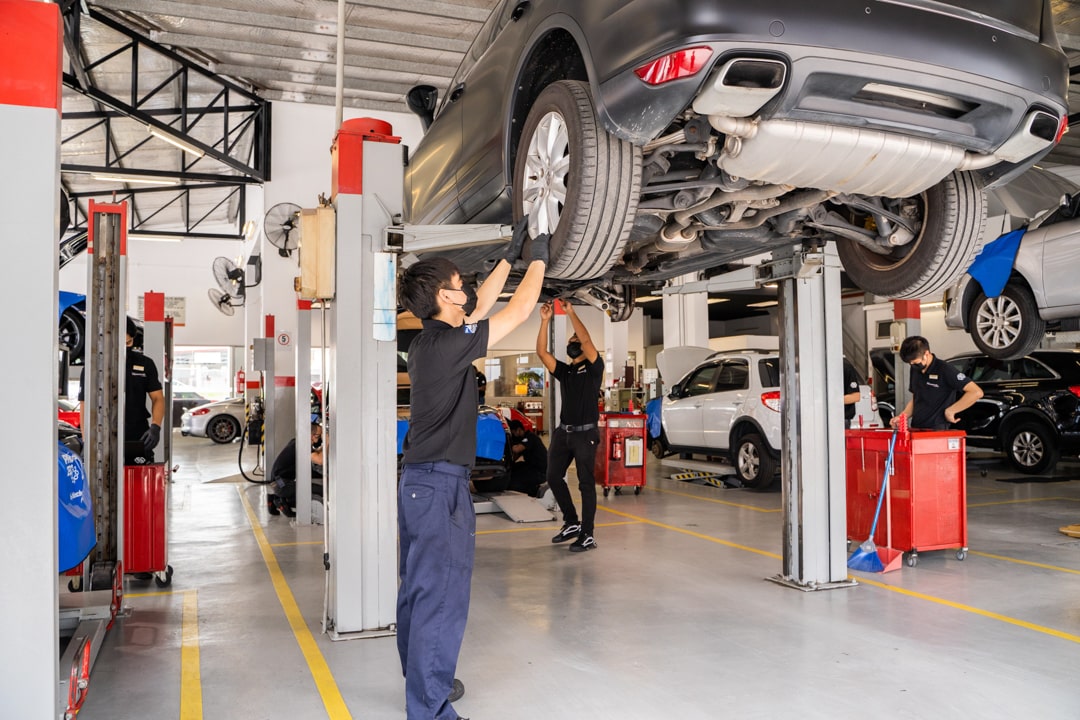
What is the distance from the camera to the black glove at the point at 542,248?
2775 mm

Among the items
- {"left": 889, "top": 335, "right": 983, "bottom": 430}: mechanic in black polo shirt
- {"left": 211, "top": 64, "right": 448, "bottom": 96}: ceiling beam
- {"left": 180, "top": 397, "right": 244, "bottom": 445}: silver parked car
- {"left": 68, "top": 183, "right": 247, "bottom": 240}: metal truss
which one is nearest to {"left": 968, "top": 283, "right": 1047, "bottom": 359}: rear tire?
{"left": 889, "top": 335, "right": 983, "bottom": 430}: mechanic in black polo shirt

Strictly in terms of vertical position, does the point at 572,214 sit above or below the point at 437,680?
above

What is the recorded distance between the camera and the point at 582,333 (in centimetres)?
505

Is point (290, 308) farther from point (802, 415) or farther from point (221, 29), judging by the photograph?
point (802, 415)

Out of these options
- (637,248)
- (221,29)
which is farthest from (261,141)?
(637,248)

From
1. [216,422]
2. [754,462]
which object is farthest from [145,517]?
[216,422]

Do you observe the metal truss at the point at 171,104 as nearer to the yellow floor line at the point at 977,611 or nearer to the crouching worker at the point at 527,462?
the crouching worker at the point at 527,462

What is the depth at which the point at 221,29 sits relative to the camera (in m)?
9.80

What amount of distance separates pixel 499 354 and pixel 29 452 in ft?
54.2

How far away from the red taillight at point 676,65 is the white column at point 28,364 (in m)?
1.48

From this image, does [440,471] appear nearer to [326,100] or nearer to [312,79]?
[312,79]

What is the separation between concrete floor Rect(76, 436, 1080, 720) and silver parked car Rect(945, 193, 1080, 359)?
171cm

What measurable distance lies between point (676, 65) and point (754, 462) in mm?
6572

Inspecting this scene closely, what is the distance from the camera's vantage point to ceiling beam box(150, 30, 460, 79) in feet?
33.2
